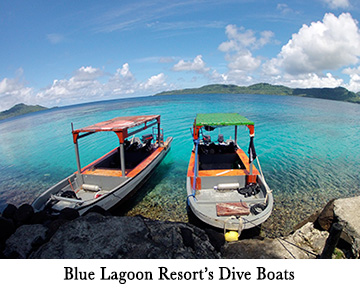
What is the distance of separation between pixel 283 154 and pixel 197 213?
1380cm

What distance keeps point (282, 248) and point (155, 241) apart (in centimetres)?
388

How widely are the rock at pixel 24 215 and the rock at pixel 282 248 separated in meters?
7.49

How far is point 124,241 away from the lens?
5.57 metres

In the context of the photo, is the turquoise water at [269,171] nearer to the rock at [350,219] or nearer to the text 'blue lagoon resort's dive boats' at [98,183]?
the text 'blue lagoon resort's dive boats' at [98,183]

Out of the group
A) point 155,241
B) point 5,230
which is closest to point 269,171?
point 155,241

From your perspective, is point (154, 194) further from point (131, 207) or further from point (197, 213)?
point (197, 213)

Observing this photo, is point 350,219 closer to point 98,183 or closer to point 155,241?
point 155,241

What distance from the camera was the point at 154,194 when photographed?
11641 mm

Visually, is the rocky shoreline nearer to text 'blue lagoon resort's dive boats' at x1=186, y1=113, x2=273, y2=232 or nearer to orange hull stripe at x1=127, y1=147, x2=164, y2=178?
text 'blue lagoon resort's dive boats' at x1=186, y1=113, x2=273, y2=232

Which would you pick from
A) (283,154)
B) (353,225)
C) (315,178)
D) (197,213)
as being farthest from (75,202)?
(283,154)

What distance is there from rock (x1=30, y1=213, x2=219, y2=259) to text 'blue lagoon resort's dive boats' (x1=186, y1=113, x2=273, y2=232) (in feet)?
4.37

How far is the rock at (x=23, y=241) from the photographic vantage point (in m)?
5.69

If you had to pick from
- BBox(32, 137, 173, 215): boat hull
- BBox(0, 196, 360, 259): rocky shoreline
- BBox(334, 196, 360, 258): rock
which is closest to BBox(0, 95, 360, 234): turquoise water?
BBox(32, 137, 173, 215): boat hull

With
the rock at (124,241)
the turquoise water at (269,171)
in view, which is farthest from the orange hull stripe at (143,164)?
the rock at (124,241)
